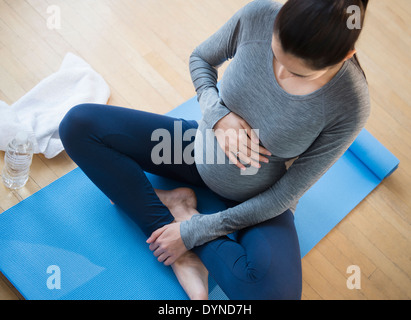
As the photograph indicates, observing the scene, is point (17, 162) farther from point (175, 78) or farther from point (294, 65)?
point (294, 65)

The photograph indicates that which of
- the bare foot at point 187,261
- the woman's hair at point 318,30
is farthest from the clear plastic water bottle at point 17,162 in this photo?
the woman's hair at point 318,30

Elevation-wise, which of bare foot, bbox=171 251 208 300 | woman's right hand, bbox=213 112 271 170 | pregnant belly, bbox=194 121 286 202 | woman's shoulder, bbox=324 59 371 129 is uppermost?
woman's shoulder, bbox=324 59 371 129

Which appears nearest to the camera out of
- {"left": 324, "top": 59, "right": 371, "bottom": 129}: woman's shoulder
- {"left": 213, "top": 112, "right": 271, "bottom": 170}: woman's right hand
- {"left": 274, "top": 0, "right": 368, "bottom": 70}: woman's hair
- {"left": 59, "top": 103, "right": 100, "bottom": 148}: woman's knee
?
{"left": 274, "top": 0, "right": 368, "bottom": 70}: woman's hair

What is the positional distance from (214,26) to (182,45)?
24 cm

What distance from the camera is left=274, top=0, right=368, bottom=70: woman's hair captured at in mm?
822

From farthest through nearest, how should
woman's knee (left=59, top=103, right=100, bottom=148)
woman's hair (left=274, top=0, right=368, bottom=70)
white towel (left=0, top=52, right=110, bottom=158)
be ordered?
white towel (left=0, top=52, right=110, bottom=158) → woman's knee (left=59, top=103, right=100, bottom=148) → woman's hair (left=274, top=0, right=368, bottom=70)

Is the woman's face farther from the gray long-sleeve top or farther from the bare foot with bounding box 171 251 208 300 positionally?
the bare foot with bounding box 171 251 208 300

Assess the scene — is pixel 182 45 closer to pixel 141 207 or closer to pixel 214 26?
pixel 214 26

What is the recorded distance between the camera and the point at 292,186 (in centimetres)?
117

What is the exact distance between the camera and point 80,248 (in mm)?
1397

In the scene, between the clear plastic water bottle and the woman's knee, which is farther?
the clear plastic water bottle

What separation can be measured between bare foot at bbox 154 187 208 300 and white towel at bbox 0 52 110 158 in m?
0.53

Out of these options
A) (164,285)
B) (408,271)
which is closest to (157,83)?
(164,285)

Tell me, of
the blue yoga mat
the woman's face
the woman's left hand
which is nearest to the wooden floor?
the blue yoga mat
